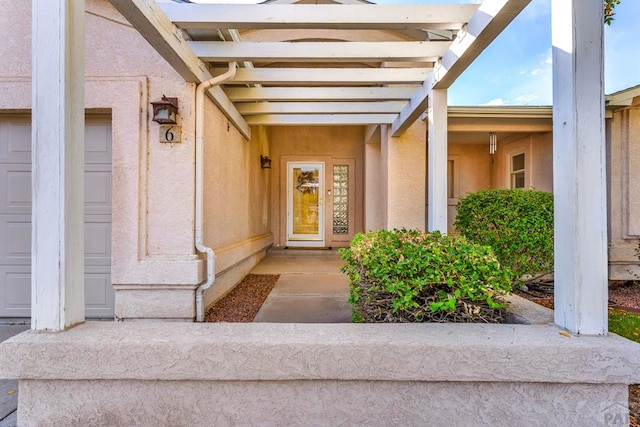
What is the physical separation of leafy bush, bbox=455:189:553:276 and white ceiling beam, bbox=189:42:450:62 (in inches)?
79.9

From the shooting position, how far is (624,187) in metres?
5.10

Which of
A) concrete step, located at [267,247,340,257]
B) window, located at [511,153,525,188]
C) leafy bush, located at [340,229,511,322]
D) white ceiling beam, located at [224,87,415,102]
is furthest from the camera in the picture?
concrete step, located at [267,247,340,257]

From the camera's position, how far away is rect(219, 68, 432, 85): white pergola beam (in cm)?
363

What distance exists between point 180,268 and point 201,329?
167 centimetres

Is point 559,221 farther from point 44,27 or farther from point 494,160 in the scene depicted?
point 494,160

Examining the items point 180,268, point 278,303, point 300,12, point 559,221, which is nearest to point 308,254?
point 278,303

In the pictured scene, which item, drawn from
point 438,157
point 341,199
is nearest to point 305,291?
point 438,157

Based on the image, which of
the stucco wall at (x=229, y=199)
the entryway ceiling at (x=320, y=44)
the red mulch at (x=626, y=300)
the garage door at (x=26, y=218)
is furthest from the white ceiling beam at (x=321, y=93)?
the red mulch at (x=626, y=300)

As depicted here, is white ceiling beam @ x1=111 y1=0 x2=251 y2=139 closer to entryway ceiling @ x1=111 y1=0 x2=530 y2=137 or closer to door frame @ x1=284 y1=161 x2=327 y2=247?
entryway ceiling @ x1=111 y1=0 x2=530 y2=137

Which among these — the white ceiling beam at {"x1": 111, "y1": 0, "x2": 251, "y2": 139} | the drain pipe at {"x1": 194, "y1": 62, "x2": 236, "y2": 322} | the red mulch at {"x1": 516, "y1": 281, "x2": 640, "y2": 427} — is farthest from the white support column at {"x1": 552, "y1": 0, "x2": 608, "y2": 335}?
the drain pipe at {"x1": 194, "y1": 62, "x2": 236, "y2": 322}

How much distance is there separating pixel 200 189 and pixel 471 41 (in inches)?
112

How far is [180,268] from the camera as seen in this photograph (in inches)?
130

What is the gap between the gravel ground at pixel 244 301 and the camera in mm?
3559

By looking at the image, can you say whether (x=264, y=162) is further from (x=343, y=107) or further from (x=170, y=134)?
(x=170, y=134)
